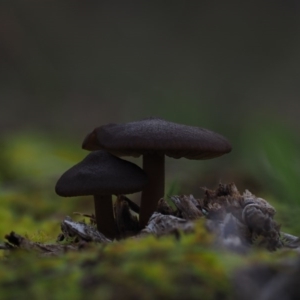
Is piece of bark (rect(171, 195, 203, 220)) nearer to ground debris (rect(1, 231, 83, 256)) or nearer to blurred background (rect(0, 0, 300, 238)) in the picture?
ground debris (rect(1, 231, 83, 256))

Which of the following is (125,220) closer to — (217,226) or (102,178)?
(102,178)

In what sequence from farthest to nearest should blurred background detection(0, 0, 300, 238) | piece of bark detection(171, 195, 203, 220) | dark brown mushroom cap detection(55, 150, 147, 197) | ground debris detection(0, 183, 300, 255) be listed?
blurred background detection(0, 0, 300, 238) < dark brown mushroom cap detection(55, 150, 147, 197) < piece of bark detection(171, 195, 203, 220) < ground debris detection(0, 183, 300, 255)

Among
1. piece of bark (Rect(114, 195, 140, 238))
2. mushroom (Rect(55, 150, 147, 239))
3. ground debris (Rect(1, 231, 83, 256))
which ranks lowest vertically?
ground debris (Rect(1, 231, 83, 256))

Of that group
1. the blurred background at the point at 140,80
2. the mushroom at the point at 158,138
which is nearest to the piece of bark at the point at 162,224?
the mushroom at the point at 158,138

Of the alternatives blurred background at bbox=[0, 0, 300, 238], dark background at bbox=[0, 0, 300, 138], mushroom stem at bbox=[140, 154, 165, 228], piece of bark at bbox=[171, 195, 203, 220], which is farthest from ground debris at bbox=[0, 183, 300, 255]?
dark background at bbox=[0, 0, 300, 138]

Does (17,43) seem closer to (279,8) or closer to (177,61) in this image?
(177,61)

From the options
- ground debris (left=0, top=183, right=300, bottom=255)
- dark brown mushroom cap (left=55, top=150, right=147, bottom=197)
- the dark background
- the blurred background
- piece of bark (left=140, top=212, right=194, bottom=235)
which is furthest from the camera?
the dark background

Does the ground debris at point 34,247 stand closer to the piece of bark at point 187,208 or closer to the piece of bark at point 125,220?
the piece of bark at point 187,208

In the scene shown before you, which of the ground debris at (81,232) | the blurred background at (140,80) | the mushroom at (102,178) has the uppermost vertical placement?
the blurred background at (140,80)
